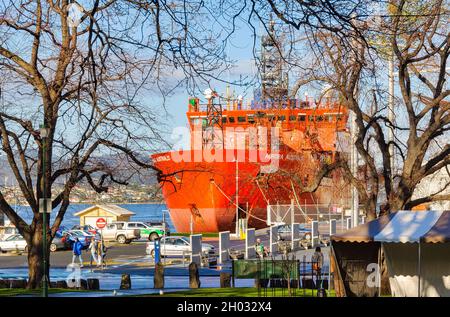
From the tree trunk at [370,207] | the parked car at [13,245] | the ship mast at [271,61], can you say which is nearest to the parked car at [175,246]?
the parked car at [13,245]

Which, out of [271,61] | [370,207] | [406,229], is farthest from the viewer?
[370,207]

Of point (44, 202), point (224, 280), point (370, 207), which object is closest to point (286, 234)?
point (224, 280)

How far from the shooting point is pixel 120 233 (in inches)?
2322

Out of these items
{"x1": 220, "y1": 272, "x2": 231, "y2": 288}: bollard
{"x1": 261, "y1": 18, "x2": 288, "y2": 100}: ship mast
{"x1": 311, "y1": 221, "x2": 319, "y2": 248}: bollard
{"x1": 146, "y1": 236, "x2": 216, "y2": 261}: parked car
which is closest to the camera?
{"x1": 261, "y1": 18, "x2": 288, "y2": 100}: ship mast

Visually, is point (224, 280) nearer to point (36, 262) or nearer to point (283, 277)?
point (283, 277)

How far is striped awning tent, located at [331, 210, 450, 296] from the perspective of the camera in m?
16.7

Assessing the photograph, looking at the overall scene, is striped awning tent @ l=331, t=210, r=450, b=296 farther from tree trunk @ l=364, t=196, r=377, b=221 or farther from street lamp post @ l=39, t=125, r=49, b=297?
street lamp post @ l=39, t=125, r=49, b=297

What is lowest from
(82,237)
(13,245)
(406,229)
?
(13,245)

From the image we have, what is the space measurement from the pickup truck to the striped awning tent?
4064cm

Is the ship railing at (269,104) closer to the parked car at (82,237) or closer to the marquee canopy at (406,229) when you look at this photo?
the marquee canopy at (406,229)

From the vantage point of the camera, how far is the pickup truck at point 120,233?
58.8 metres

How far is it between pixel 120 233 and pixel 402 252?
42119 mm

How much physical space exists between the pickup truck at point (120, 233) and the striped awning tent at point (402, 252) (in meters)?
40.6

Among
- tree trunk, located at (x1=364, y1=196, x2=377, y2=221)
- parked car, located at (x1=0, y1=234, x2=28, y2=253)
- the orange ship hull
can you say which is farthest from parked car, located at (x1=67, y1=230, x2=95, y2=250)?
tree trunk, located at (x1=364, y1=196, x2=377, y2=221)
